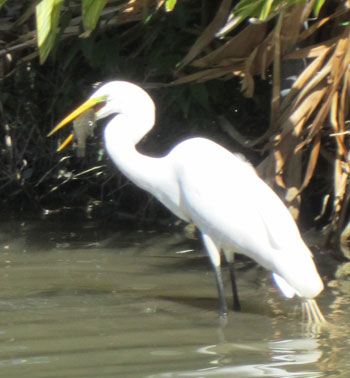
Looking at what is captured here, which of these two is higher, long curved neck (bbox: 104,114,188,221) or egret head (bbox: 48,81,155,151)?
egret head (bbox: 48,81,155,151)

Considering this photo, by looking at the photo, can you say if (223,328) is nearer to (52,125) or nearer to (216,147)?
(216,147)

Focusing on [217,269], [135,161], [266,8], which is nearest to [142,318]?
[217,269]

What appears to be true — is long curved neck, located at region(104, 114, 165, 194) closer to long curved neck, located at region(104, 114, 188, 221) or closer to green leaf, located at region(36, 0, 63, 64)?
long curved neck, located at region(104, 114, 188, 221)

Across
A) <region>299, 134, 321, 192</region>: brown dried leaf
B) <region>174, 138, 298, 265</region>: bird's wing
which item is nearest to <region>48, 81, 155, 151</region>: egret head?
<region>174, 138, 298, 265</region>: bird's wing

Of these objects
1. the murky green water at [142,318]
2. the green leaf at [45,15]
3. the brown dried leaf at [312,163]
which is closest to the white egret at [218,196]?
the murky green water at [142,318]

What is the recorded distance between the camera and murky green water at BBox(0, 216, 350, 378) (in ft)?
11.8

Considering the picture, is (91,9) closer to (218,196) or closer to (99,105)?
(99,105)

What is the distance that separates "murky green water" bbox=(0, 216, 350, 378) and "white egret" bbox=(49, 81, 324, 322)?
0.76ft

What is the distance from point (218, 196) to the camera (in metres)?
4.61

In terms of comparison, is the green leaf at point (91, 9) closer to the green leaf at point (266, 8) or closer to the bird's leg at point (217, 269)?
the green leaf at point (266, 8)

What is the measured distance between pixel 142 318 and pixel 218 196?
72 centimetres

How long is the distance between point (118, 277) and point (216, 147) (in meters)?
1.06

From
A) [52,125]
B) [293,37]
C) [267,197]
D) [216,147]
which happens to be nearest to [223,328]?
[267,197]

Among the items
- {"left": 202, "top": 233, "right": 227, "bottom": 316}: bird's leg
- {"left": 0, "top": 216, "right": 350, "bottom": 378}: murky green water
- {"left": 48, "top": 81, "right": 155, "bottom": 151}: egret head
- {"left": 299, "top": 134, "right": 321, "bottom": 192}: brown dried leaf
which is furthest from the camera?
{"left": 299, "top": 134, "right": 321, "bottom": 192}: brown dried leaf
